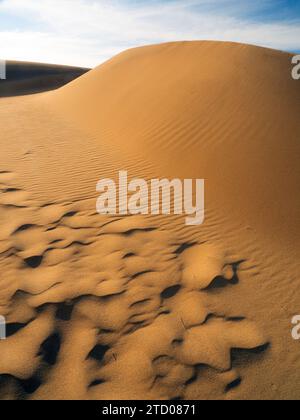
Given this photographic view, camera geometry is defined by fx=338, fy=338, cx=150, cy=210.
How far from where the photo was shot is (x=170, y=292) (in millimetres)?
3590

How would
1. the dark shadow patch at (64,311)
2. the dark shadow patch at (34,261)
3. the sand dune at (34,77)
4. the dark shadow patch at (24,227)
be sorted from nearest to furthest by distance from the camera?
the dark shadow patch at (64,311) < the dark shadow patch at (34,261) < the dark shadow patch at (24,227) < the sand dune at (34,77)

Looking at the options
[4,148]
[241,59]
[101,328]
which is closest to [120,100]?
[241,59]

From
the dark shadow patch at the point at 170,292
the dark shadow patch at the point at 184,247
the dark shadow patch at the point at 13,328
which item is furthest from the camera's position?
the dark shadow patch at the point at 184,247

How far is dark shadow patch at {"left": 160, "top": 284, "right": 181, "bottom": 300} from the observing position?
3.53 meters

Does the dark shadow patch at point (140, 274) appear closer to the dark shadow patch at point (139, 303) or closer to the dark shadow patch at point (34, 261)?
the dark shadow patch at point (139, 303)

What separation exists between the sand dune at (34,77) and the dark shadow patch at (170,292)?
79.4ft

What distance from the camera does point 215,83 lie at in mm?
9609

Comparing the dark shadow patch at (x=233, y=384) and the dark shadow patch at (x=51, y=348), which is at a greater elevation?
the dark shadow patch at (x=51, y=348)

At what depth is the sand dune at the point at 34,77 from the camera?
86.8ft

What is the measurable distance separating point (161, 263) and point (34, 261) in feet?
4.87

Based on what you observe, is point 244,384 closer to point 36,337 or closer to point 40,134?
point 36,337

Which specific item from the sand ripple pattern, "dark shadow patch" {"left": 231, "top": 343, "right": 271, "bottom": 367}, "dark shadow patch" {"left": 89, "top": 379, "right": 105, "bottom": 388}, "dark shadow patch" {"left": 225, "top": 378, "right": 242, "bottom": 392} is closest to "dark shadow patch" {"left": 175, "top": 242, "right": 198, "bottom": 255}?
the sand ripple pattern

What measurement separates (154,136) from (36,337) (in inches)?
238

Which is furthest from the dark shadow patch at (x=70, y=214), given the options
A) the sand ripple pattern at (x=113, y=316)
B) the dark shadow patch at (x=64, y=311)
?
the dark shadow patch at (x=64, y=311)
